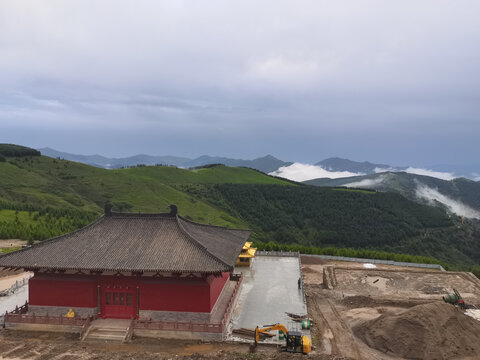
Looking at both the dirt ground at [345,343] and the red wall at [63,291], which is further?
the red wall at [63,291]

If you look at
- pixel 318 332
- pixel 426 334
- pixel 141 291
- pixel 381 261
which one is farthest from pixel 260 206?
pixel 426 334

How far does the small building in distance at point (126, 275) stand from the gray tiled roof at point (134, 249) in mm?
57

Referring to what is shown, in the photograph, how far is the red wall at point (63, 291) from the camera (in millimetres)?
23891

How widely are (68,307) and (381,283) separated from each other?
29.0 meters

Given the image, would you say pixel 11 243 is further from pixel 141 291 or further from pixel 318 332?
pixel 318 332

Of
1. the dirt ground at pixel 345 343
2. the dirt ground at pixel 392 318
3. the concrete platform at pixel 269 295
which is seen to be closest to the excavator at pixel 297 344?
the dirt ground at pixel 345 343

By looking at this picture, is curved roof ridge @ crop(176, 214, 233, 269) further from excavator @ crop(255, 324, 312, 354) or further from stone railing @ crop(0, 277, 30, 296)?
stone railing @ crop(0, 277, 30, 296)

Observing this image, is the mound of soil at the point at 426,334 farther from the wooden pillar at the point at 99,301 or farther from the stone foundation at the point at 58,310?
the stone foundation at the point at 58,310

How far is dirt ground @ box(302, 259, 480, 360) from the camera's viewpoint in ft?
70.0

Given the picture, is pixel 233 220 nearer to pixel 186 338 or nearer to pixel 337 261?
pixel 337 261

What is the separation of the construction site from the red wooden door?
2.20 metres

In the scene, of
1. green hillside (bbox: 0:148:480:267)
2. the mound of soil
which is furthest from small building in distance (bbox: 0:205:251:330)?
green hillside (bbox: 0:148:480:267)

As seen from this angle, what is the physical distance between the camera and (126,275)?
77.6 ft

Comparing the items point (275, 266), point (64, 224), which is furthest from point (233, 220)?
point (275, 266)
